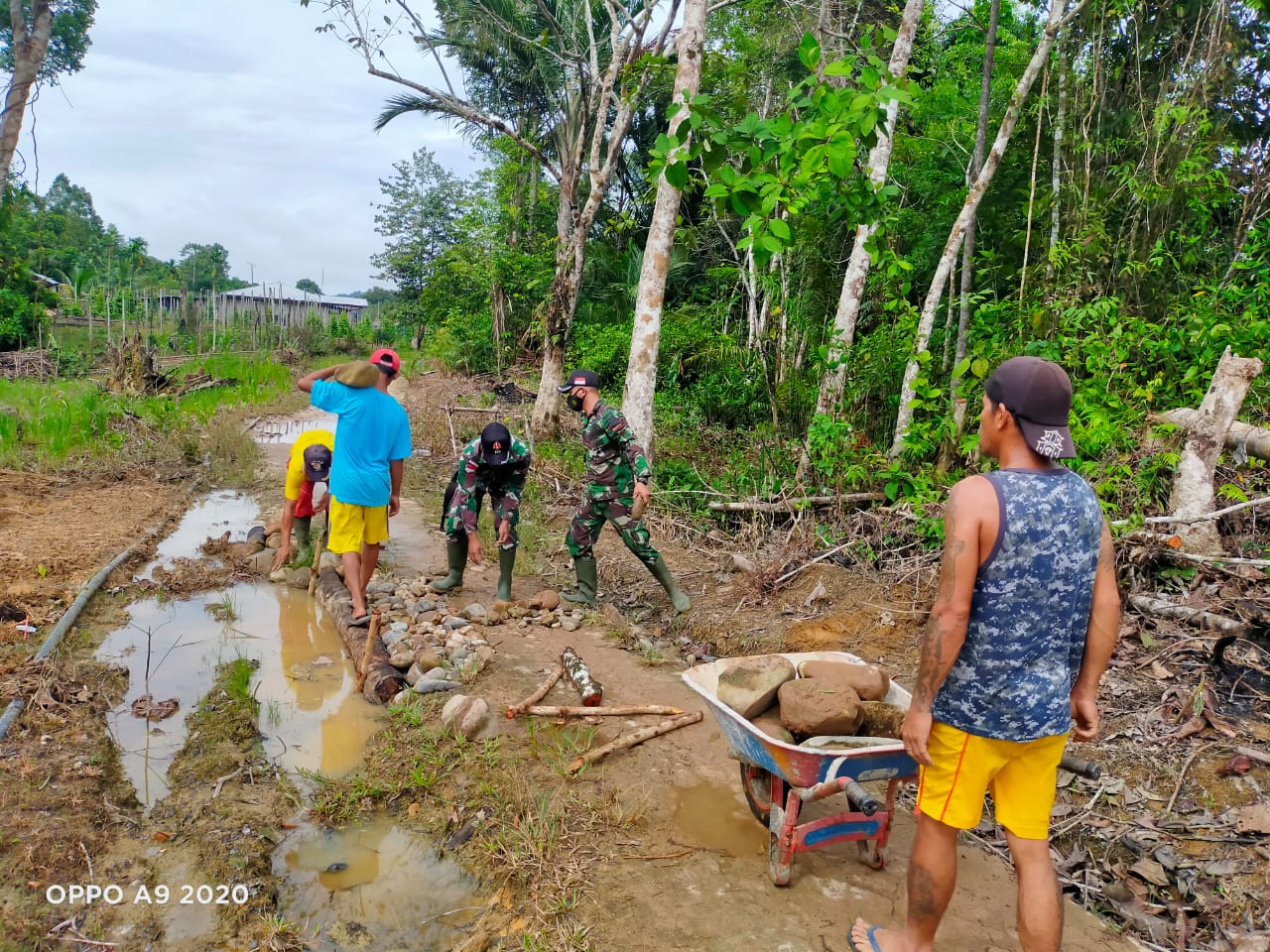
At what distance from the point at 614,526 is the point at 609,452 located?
552 millimetres

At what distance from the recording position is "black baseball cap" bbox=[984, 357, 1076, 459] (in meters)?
2.22

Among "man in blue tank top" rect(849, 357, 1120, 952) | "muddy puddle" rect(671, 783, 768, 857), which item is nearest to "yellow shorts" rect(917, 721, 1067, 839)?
"man in blue tank top" rect(849, 357, 1120, 952)

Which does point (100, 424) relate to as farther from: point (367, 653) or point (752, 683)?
point (752, 683)

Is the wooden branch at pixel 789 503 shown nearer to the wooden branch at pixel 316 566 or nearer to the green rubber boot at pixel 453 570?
the green rubber boot at pixel 453 570

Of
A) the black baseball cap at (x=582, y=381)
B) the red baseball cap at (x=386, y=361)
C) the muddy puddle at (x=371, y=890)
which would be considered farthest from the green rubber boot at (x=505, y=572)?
the muddy puddle at (x=371, y=890)

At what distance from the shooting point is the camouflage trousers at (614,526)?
5.80 meters

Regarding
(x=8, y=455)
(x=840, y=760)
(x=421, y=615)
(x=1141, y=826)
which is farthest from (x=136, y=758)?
(x=8, y=455)

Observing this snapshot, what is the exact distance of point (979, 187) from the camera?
6.71 meters

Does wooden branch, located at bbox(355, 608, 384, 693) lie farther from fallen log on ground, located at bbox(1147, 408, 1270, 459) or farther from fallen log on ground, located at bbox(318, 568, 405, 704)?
fallen log on ground, located at bbox(1147, 408, 1270, 459)

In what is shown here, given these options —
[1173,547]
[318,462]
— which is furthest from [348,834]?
[1173,547]

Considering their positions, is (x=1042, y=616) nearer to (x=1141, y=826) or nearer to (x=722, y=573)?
(x=1141, y=826)

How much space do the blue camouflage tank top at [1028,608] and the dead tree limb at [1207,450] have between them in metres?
3.52

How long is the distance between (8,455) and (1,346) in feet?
49.5

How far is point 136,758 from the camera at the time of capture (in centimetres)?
399
